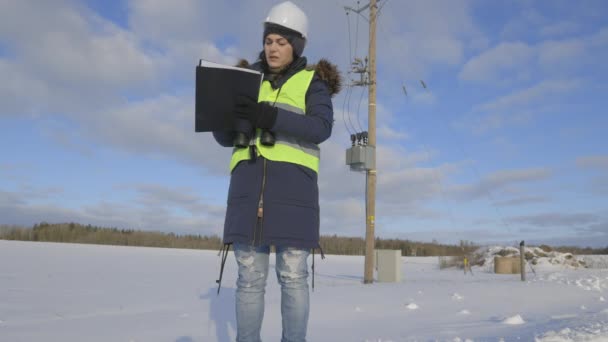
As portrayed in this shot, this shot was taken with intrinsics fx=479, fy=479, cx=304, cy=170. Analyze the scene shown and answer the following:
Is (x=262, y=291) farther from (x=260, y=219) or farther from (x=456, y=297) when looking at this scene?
(x=456, y=297)

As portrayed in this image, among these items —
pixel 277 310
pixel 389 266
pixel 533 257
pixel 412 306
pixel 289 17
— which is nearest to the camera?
pixel 289 17

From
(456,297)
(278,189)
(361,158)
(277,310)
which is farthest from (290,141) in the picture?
(361,158)

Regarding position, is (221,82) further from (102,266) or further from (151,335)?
(102,266)

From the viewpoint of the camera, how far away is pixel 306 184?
7.82ft

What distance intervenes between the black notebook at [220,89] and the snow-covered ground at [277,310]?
91.9 inches

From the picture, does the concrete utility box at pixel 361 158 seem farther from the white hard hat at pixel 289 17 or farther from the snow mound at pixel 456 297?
the white hard hat at pixel 289 17

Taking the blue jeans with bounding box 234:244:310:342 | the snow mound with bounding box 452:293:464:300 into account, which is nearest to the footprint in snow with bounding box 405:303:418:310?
the snow mound with bounding box 452:293:464:300

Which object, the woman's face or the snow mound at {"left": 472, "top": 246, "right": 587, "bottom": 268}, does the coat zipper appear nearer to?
the woman's face

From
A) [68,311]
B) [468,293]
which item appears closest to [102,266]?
[68,311]

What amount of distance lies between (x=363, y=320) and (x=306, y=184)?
324cm

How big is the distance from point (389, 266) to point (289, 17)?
29.4ft

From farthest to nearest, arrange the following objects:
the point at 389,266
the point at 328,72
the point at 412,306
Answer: the point at 389,266
the point at 412,306
the point at 328,72

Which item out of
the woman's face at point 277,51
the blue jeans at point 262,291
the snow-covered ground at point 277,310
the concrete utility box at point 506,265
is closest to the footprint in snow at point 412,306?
the snow-covered ground at point 277,310

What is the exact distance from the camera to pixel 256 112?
2213 millimetres
